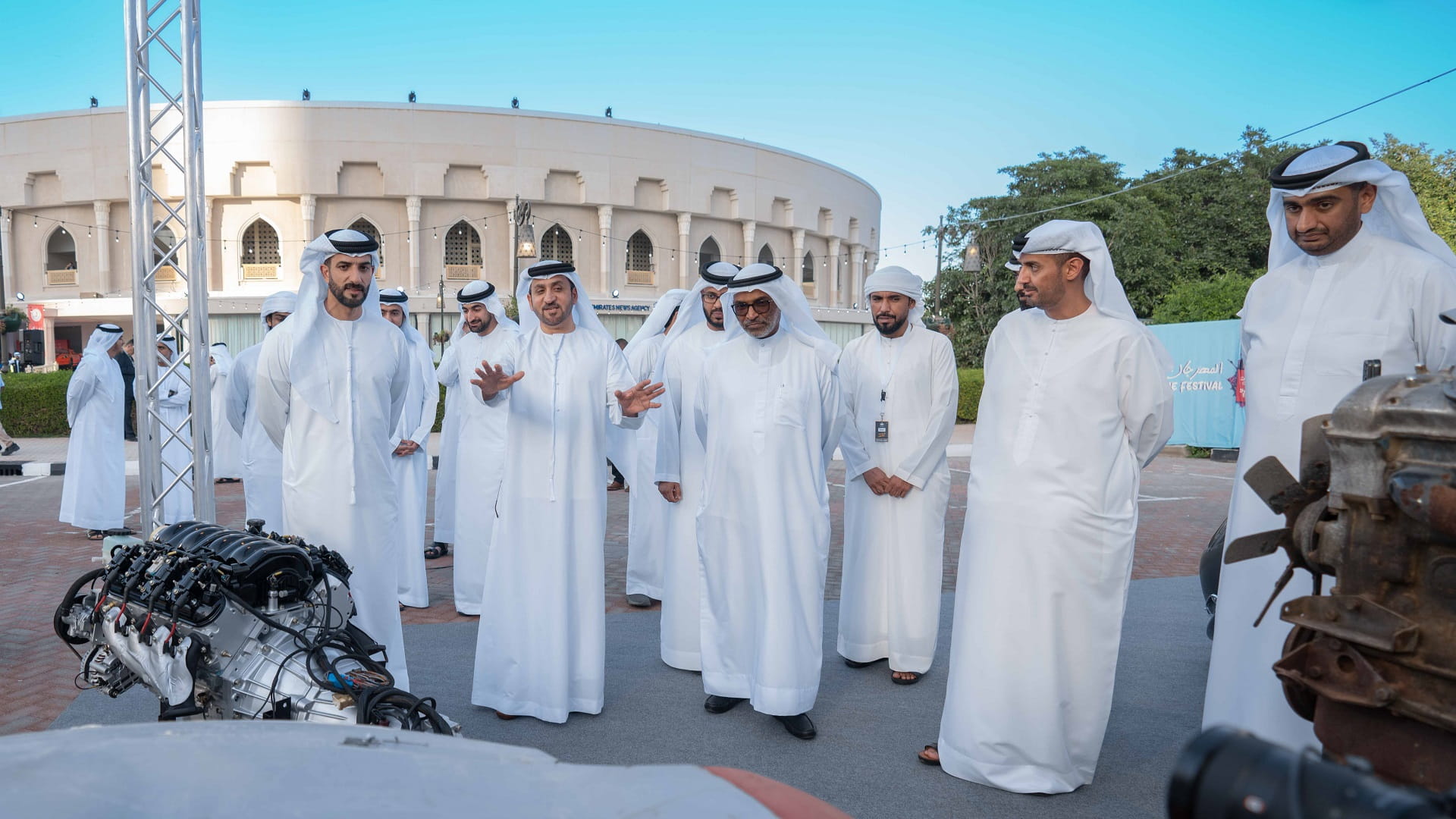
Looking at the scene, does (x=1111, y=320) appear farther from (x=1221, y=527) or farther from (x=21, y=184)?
(x=21, y=184)

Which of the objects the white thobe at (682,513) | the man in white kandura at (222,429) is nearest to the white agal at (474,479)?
the white thobe at (682,513)

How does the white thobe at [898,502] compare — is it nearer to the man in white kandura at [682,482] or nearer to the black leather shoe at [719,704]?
the man in white kandura at [682,482]

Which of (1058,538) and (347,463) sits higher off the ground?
(347,463)

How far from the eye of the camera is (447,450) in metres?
7.68

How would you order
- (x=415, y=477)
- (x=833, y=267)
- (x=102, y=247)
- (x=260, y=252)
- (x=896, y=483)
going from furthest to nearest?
(x=833, y=267) → (x=260, y=252) → (x=102, y=247) → (x=415, y=477) → (x=896, y=483)

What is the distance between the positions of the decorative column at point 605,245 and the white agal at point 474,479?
31.9 meters

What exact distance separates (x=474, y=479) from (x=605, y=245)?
32.7 m

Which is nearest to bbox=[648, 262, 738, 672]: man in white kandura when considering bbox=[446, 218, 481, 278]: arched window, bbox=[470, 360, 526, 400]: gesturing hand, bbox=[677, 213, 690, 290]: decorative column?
bbox=[470, 360, 526, 400]: gesturing hand

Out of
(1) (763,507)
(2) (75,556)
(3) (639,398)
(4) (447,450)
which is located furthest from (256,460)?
(1) (763,507)

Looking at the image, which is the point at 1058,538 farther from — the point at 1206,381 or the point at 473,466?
the point at 1206,381

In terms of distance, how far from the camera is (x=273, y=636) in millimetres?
3180

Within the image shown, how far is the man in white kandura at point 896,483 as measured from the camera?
4.97 m

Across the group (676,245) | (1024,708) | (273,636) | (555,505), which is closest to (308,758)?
(273,636)

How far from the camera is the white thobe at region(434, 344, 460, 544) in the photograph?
22.6 feet
